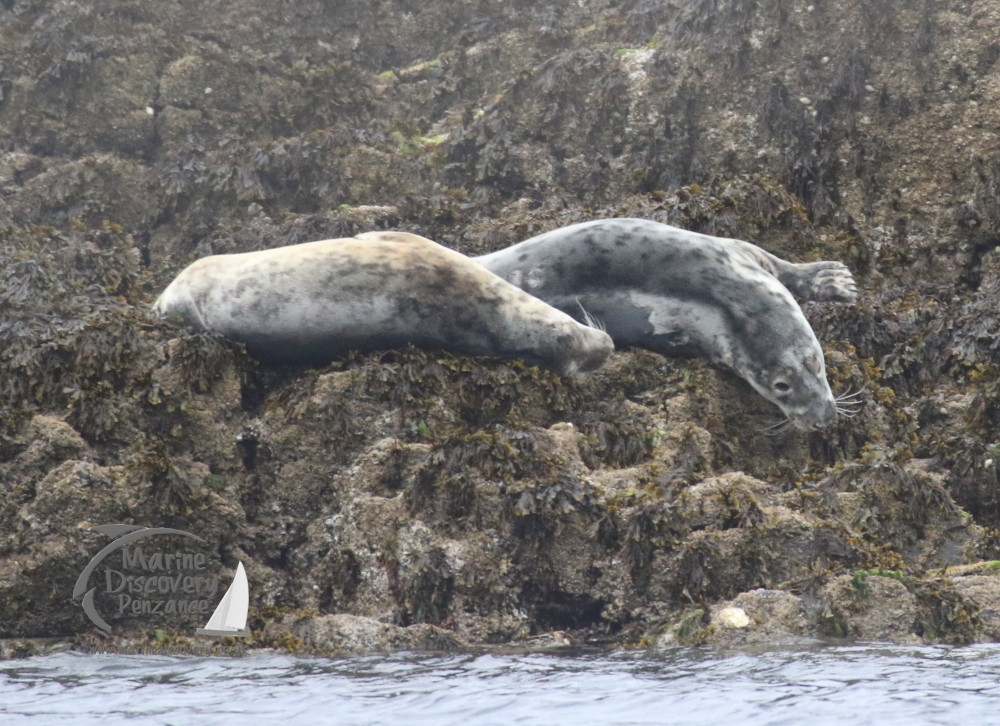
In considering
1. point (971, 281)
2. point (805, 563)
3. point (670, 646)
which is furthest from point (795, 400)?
point (971, 281)

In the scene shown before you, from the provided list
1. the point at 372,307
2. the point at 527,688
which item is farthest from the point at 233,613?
the point at 372,307

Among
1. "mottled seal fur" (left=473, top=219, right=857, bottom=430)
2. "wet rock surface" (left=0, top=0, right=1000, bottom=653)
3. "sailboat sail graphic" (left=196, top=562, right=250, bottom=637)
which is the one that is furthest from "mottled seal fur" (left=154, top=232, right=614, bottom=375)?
"sailboat sail graphic" (left=196, top=562, right=250, bottom=637)

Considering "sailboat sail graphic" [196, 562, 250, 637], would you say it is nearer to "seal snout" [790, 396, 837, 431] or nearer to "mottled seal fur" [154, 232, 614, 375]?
"mottled seal fur" [154, 232, 614, 375]

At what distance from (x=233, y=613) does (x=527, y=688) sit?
5.40ft

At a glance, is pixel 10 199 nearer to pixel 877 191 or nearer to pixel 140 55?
pixel 140 55

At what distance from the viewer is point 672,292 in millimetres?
7355

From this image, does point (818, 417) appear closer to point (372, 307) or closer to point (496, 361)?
point (496, 361)

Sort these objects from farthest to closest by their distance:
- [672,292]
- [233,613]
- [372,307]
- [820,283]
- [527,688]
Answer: [820,283]
[672,292]
[372,307]
[233,613]
[527,688]

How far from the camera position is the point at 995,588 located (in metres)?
5.07

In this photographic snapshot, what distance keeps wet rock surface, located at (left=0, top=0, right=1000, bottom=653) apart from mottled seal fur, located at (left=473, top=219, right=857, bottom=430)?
0.69 ft

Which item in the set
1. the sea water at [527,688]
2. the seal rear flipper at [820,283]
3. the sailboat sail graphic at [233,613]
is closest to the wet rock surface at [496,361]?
the sailboat sail graphic at [233,613]

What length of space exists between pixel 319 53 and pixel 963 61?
20.5 ft

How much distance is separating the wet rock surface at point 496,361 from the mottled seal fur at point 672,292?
21 cm

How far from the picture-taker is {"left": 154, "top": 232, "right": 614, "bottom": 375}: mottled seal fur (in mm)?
6598
